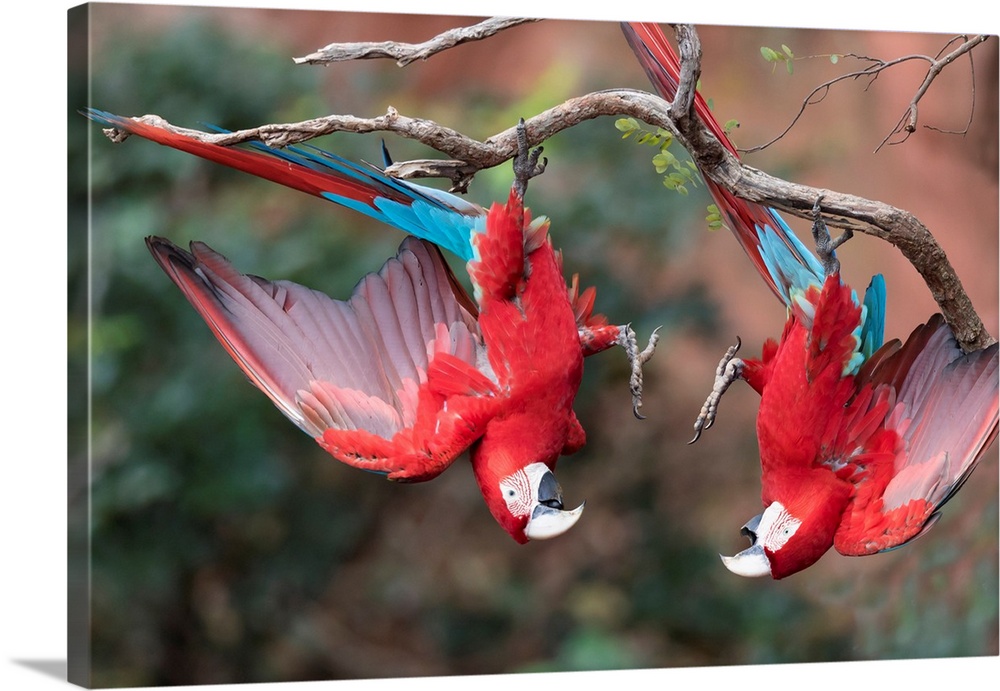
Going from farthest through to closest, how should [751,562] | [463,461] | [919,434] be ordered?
[919,434] < [751,562] < [463,461]

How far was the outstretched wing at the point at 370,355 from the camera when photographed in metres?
3.48

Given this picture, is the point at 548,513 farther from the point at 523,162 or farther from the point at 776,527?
the point at 523,162

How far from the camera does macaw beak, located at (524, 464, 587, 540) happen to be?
3543 millimetres

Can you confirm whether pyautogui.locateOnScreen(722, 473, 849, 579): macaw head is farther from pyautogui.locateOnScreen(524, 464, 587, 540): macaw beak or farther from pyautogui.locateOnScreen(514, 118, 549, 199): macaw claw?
pyautogui.locateOnScreen(514, 118, 549, 199): macaw claw

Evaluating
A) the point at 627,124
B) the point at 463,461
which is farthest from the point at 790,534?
the point at 627,124

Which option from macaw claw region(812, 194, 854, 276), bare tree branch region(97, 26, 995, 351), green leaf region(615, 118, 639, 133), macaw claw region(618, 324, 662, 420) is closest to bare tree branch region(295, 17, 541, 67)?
bare tree branch region(97, 26, 995, 351)

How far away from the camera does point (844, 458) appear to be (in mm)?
3773

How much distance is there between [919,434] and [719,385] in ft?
2.12

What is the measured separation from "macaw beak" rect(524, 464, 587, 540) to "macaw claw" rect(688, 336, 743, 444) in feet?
1.50

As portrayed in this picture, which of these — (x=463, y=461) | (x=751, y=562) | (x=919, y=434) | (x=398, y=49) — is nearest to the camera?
(x=398, y=49)

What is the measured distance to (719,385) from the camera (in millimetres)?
3775

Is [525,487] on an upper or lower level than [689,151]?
lower

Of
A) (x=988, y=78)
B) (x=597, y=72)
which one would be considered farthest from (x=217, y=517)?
(x=988, y=78)

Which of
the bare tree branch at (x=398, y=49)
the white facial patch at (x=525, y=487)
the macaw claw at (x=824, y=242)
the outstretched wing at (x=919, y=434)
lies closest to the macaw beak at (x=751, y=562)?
the outstretched wing at (x=919, y=434)
